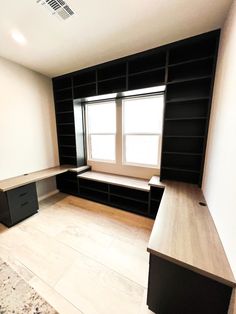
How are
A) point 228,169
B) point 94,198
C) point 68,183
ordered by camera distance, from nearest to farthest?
point 228,169, point 94,198, point 68,183

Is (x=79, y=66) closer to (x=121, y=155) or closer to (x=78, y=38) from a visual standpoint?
(x=78, y=38)

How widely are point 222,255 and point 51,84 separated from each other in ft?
13.0

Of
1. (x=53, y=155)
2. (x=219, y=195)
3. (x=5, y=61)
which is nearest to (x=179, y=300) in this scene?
(x=219, y=195)

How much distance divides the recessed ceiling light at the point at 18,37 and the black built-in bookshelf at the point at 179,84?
3.48 ft

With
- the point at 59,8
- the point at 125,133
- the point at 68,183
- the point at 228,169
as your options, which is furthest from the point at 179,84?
Answer: the point at 68,183

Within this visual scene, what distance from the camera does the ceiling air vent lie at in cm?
130

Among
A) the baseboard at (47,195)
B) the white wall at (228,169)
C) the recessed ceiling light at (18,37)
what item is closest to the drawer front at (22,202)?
the baseboard at (47,195)

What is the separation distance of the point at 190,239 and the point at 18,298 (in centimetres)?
160

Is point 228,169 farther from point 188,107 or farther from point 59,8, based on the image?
point 59,8

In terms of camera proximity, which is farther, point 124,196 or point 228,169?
point 124,196

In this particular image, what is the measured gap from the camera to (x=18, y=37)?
5.82 feet

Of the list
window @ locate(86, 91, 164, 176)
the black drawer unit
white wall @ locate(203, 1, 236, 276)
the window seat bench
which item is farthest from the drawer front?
white wall @ locate(203, 1, 236, 276)

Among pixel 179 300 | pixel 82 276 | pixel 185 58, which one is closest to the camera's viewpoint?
pixel 179 300

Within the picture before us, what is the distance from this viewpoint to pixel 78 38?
181cm
